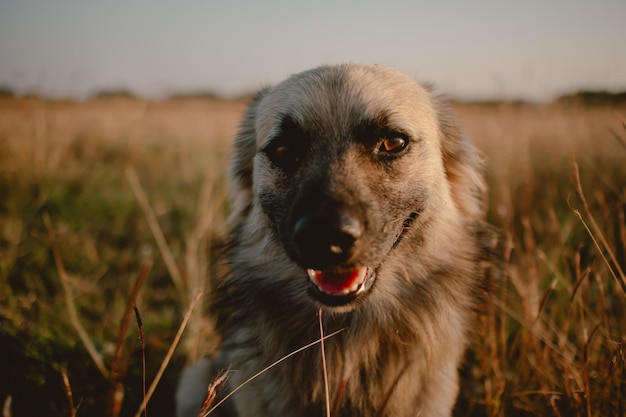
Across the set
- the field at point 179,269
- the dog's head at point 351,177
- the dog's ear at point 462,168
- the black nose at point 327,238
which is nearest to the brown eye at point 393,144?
the dog's head at point 351,177

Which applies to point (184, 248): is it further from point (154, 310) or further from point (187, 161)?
point (187, 161)

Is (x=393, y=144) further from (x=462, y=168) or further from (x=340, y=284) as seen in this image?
(x=340, y=284)

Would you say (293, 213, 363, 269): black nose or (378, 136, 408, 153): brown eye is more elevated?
(378, 136, 408, 153): brown eye

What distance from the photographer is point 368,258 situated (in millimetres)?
1687

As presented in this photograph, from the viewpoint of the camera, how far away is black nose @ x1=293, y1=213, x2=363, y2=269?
155cm

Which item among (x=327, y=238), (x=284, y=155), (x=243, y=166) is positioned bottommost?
(x=327, y=238)

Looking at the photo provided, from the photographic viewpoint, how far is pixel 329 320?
211 cm

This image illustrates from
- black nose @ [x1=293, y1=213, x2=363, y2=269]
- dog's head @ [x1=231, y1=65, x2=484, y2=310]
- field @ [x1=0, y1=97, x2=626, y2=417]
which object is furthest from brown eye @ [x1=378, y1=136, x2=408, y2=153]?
field @ [x1=0, y1=97, x2=626, y2=417]

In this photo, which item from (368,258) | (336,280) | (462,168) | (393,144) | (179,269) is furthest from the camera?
(179,269)

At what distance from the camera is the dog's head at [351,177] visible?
1.65 metres

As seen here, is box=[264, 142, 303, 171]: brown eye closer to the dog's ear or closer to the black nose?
the black nose

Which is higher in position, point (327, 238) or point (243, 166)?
point (243, 166)

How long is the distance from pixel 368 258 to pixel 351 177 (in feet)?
1.25

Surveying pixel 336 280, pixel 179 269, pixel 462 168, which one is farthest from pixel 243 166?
pixel 179 269
